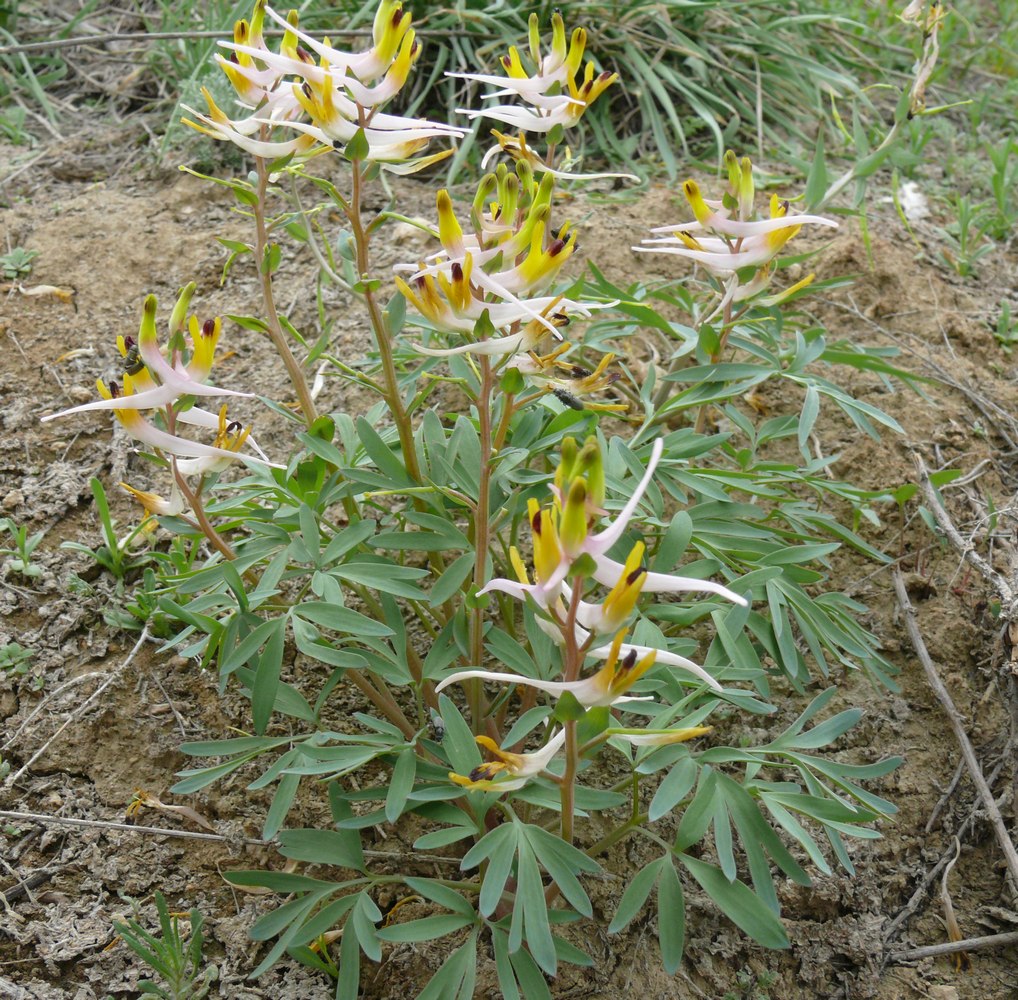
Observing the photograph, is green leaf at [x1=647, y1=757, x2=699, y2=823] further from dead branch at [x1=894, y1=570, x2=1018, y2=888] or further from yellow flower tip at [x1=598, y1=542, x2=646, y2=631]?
dead branch at [x1=894, y1=570, x2=1018, y2=888]

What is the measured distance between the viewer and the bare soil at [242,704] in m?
1.73

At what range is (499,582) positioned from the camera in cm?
121

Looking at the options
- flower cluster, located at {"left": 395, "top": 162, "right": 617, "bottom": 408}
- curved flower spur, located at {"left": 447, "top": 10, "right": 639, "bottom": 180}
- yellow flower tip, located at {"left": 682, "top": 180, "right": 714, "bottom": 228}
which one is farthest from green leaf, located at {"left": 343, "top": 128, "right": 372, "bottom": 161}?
yellow flower tip, located at {"left": 682, "top": 180, "right": 714, "bottom": 228}

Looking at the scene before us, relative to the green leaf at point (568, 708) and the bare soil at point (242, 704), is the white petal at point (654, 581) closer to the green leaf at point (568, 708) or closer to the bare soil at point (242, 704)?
the green leaf at point (568, 708)

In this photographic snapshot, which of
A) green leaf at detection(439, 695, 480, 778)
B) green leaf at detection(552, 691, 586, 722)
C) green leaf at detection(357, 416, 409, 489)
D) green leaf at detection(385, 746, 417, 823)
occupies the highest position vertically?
green leaf at detection(552, 691, 586, 722)

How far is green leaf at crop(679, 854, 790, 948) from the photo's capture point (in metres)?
1.36

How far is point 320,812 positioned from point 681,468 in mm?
949

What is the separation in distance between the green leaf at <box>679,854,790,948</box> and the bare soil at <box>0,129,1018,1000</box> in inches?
14.9

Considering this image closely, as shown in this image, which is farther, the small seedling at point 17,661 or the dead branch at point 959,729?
the small seedling at point 17,661

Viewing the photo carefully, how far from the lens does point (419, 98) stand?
3.57 metres

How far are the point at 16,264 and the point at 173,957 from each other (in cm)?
222

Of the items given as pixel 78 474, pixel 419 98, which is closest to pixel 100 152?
pixel 419 98

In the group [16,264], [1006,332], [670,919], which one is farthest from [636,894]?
[16,264]

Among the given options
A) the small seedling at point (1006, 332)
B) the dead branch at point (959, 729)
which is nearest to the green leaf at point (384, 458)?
the dead branch at point (959, 729)
